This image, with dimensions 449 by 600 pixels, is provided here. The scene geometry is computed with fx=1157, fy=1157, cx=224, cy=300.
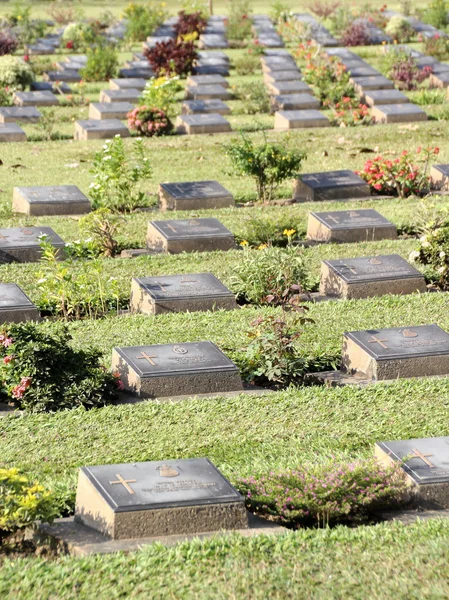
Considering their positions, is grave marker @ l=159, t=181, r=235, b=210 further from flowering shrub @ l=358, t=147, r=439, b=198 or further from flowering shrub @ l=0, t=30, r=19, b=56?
flowering shrub @ l=0, t=30, r=19, b=56

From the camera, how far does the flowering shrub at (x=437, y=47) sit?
91.0 feet

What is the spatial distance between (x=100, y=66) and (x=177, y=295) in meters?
15.0

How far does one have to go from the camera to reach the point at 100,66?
24781mm

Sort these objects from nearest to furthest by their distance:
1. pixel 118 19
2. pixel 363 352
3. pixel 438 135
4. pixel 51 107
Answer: pixel 363 352, pixel 438 135, pixel 51 107, pixel 118 19

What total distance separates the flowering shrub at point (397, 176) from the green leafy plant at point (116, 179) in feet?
10.00

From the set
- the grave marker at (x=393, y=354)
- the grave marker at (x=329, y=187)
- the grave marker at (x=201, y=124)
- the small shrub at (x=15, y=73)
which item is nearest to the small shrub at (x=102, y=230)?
the grave marker at (x=329, y=187)

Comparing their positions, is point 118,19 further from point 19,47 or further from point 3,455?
point 3,455

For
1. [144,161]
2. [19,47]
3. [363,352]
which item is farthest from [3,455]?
[19,47]

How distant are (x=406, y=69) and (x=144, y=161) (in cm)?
1124

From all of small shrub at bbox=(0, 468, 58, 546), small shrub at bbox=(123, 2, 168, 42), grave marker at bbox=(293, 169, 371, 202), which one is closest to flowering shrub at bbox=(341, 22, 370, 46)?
small shrub at bbox=(123, 2, 168, 42)

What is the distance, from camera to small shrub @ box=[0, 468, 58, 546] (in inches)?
251

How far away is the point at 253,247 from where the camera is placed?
1286cm

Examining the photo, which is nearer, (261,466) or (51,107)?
(261,466)

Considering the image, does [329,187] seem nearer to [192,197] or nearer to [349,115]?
[192,197]
